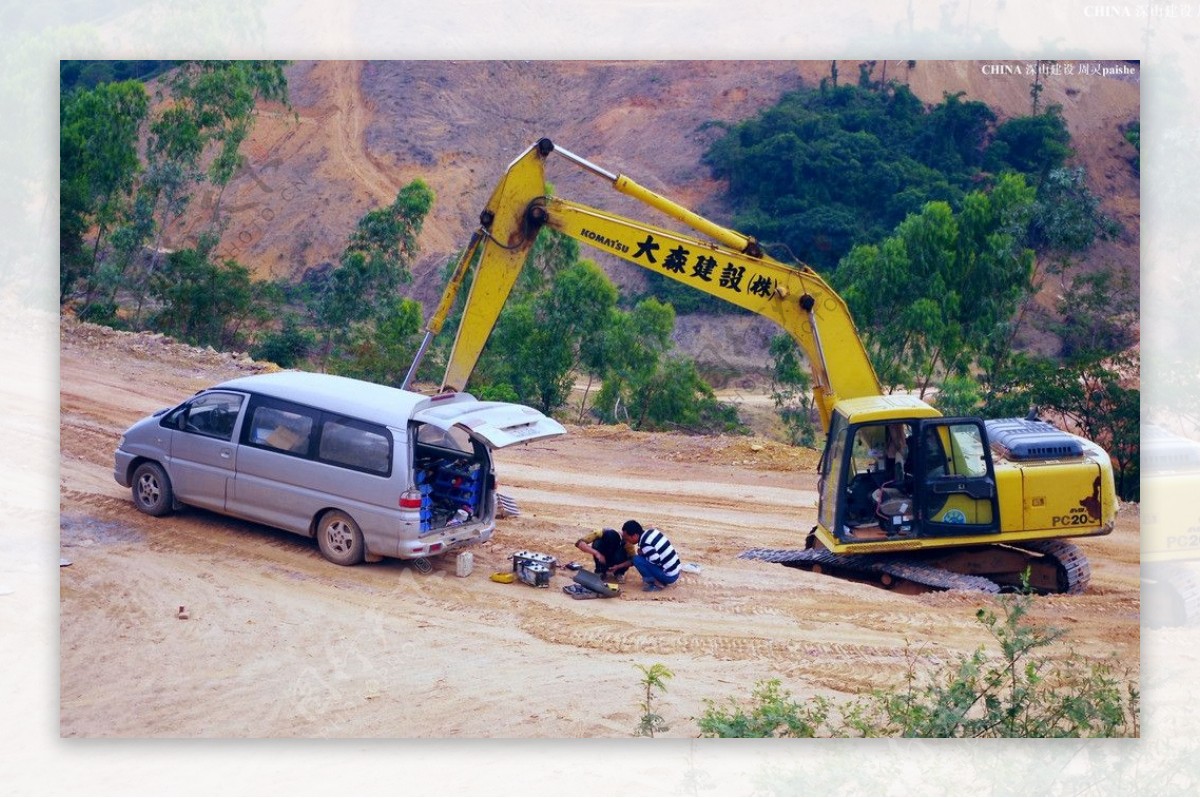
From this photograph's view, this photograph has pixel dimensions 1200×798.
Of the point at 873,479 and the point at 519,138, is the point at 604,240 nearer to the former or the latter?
the point at 873,479

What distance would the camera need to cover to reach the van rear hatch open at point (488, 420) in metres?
11.6

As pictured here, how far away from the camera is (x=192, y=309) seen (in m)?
15.4

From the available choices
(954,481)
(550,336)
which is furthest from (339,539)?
(550,336)

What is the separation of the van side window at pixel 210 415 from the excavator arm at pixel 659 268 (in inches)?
67.1

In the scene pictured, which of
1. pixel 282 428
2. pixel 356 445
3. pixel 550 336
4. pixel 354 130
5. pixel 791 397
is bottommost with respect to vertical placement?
pixel 356 445

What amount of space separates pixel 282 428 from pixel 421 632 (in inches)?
82.5

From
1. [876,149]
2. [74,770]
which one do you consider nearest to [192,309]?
[74,770]

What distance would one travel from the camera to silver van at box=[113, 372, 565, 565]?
1163 centimetres

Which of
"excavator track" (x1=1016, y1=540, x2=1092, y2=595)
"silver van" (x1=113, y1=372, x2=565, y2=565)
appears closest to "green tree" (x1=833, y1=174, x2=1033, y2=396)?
"excavator track" (x1=1016, y1=540, x2=1092, y2=595)

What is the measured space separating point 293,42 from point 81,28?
1690 mm

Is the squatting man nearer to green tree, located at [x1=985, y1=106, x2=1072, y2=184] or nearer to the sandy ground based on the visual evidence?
the sandy ground

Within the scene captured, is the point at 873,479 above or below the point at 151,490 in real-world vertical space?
above

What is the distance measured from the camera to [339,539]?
11.9 m

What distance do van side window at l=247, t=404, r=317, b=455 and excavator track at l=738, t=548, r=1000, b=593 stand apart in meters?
3.90
